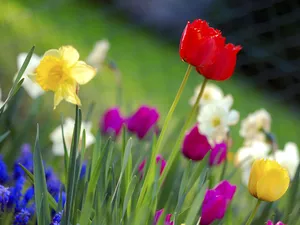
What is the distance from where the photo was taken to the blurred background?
4043 mm

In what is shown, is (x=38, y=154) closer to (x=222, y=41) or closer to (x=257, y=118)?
(x=222, y=41)

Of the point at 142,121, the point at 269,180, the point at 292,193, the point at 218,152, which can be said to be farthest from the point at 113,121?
the point at 269,180

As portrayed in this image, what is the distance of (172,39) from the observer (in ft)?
18.7

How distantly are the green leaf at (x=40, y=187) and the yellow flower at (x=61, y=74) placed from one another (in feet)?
0.22

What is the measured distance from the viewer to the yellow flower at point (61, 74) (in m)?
0.88

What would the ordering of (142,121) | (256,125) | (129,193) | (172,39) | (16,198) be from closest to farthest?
(129,193) < (16,198) < (142,121) < (256,125) < (172,39)

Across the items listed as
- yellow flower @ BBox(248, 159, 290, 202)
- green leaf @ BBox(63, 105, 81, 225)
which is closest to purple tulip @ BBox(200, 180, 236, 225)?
yellow flower @ BBox(248, 159, 290, 202)

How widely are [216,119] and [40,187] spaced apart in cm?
42

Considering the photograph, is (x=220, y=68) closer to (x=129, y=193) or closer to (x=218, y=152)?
(x=129, y=193)

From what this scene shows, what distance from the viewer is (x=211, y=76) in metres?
0.94

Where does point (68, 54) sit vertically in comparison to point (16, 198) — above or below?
above

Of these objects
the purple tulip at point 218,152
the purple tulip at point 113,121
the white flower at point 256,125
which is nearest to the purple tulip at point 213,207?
the purple tulip at point 218,152

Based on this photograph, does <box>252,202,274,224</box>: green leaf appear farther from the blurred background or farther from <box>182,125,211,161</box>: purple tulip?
the blurred background

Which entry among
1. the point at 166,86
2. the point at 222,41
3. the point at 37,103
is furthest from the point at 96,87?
the point at 222,41
